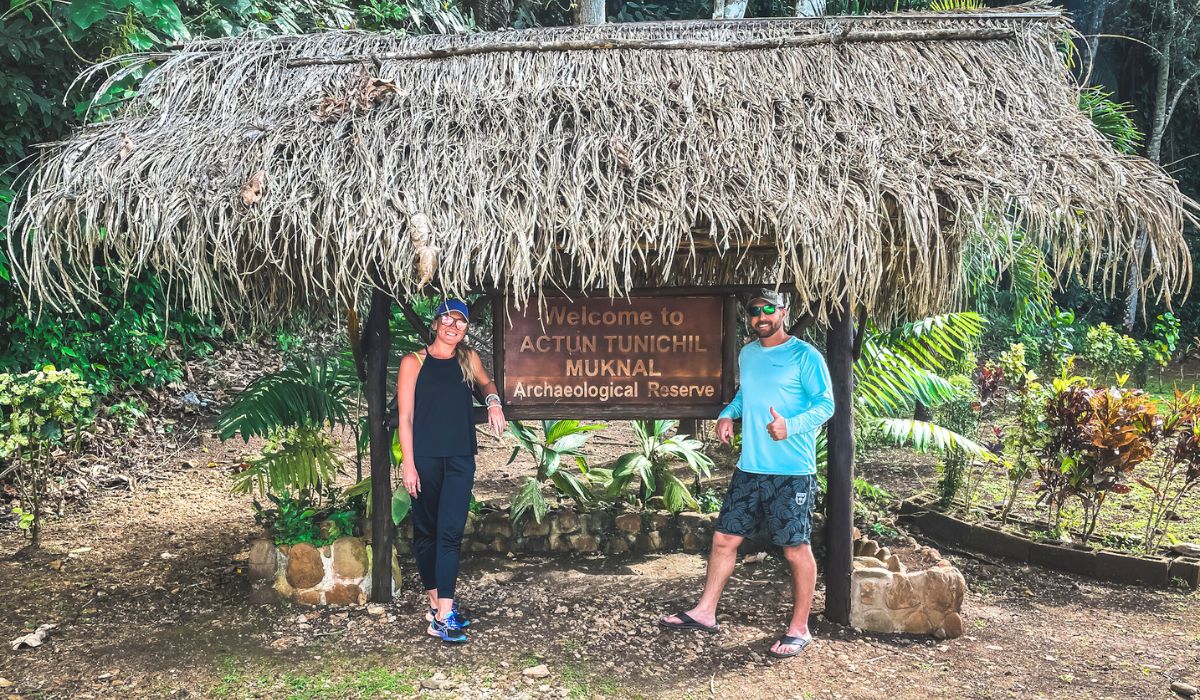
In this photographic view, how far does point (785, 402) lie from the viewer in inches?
148

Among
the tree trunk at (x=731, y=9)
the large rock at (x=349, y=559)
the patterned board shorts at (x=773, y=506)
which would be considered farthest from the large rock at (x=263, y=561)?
the tree trunk at (x=731, y=9)

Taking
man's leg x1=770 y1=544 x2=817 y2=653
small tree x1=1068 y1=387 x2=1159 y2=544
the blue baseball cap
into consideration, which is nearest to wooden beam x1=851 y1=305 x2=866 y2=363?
man's leg x1=770 y1=544 x2=817 y2=653

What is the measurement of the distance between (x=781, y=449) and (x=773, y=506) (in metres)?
0.26

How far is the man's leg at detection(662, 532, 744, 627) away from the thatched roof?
1.20 m

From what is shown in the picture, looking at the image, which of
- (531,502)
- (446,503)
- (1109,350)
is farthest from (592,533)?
(1109,350)

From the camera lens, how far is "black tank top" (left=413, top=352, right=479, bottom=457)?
3928mm

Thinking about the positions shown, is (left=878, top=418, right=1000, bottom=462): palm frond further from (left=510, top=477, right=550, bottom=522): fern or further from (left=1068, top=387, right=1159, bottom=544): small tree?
(left=510, top=477, right=550, bottom=522): fern

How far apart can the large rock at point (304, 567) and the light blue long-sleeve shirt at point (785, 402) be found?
7.19 ft

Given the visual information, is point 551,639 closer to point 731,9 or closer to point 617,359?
point 617,359

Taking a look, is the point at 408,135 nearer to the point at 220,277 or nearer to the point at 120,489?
the point at 220,277

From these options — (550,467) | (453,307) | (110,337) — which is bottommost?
(550,467)

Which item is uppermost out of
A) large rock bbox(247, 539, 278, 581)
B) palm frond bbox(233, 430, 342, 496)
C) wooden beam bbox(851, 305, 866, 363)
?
wooden beam bbox(851, 305, 866, 363)

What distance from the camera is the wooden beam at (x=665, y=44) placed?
4434 mm

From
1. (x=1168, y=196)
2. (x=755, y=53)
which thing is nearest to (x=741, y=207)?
(x=755, y=53)
